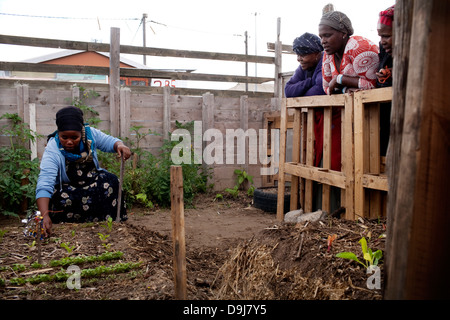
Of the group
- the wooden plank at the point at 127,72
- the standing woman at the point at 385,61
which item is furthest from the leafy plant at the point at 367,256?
the wooden plank at the point at 127,72

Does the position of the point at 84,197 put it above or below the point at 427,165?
below

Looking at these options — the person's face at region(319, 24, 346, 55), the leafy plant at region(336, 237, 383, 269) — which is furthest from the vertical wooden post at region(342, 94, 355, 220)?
the leafy plant at region(336, 237, 383, 269)

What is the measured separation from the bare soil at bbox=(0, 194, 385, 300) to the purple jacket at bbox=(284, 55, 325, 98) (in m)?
2.12

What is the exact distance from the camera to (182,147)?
7773mm

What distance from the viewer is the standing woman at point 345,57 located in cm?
394

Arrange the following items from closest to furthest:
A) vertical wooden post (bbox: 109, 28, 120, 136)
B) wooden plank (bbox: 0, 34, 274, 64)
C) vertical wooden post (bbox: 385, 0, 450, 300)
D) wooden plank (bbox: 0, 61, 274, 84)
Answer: vertical wooden post (bbox: 385, 0, 450, 300)
wooden plank (bbox: 0, 34, 274, 64)
vertical wooden post (bbox: 109, 28, 120, 136)
wooden plank (bbox: 0, 61, 274, 84)

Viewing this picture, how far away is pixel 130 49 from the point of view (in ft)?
26.8

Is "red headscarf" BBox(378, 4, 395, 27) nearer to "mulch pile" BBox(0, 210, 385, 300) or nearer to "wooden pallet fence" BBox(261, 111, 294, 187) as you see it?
"mulch pile" BBox(0, 210, 385, 300)

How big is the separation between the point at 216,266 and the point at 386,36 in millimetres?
2535

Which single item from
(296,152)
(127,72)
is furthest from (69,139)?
(127,72)

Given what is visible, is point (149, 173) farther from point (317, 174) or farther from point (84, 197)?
point (317, 174)

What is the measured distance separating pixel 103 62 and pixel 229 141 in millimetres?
16691

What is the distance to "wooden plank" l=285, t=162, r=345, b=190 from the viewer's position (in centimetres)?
422

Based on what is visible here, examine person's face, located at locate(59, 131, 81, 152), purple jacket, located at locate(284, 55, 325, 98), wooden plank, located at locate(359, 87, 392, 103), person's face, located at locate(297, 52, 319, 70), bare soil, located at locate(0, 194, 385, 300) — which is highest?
person's face, located at locate(297, 52, 319, 70)
